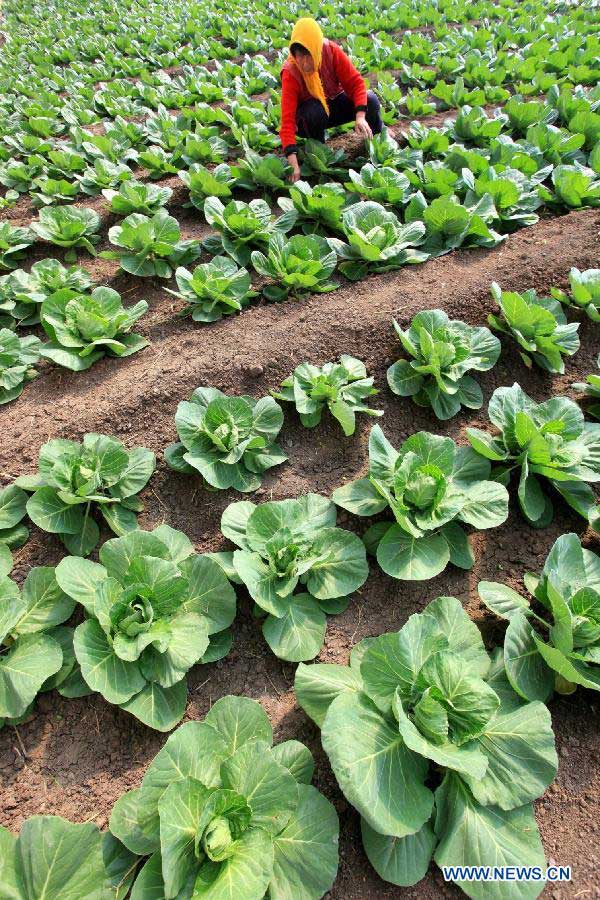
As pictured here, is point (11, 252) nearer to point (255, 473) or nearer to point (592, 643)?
point (255, 473)

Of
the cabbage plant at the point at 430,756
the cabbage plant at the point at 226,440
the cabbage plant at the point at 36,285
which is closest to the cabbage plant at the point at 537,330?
the cabbage plant at the point at 226,440

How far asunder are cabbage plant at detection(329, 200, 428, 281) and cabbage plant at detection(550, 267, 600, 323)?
48.6 inches

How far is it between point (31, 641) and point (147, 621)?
1.97ft

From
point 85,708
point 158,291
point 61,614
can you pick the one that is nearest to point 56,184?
point 158,291

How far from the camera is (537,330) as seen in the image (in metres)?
3.80

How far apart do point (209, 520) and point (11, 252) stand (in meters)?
4.02

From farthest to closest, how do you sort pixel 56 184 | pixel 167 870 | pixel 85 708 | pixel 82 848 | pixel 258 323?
pixel 56 184 → pixel 258 323 → pixel 85 708 → pixel 82 848 → pixel 167 870

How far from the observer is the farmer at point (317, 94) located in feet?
18.8

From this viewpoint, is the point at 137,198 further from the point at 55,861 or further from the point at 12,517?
the point at 55,861

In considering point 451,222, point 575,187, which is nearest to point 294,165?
point 451,222

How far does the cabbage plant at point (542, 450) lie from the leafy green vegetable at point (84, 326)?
9.05 ft

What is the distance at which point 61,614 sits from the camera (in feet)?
9.03

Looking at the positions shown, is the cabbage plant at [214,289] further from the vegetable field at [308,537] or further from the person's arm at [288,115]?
the person's arm at [288,115]

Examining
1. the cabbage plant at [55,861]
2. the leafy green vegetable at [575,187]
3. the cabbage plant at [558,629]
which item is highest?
the leafy green vegetable at [575,187]
